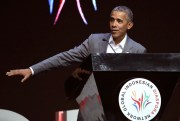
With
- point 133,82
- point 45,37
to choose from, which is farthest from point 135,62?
point 45,37

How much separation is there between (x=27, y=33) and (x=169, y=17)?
3.78ft

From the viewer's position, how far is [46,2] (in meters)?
3.20

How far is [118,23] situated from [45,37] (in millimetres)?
1501

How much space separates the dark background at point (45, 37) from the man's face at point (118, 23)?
4.61 ft

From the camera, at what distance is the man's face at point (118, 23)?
1.79 metres

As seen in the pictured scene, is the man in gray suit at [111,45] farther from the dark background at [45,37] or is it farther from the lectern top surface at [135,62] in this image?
the dark background at [45,37]

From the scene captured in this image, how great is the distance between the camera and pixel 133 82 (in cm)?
130

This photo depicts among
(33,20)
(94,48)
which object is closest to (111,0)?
(33,20)

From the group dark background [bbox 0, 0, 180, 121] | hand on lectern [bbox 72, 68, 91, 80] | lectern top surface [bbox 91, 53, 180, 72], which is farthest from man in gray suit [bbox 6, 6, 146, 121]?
dark background [bbox 0, 0, 180, 121]

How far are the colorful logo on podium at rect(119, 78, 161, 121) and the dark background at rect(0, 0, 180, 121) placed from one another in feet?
6.45

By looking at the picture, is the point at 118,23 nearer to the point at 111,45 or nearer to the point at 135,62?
the point at 111,45

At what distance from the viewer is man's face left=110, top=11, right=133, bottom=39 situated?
179 centimetres

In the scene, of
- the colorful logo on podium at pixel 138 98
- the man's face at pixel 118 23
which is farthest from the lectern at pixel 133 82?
the man's face at pixel 118 23

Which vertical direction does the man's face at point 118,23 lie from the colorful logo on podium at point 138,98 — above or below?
→ above
